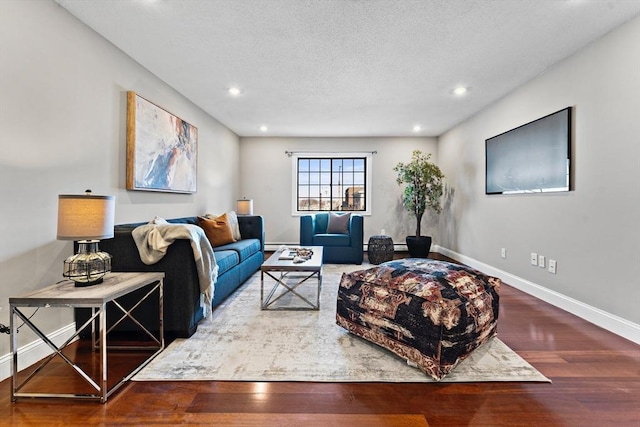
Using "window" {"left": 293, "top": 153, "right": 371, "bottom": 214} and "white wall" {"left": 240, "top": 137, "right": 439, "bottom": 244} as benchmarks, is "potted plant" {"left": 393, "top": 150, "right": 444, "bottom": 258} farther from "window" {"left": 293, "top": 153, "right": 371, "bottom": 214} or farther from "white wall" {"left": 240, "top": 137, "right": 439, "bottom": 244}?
"window" {"left": 293, "top": 153, "right": 371, "bottom": 214}

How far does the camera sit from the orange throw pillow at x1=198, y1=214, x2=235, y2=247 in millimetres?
3709

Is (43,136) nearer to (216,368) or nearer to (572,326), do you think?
(216,368)

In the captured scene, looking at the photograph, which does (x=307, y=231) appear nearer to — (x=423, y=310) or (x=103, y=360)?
(x=423, y=310)

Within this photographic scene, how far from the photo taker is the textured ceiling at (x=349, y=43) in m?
2.14

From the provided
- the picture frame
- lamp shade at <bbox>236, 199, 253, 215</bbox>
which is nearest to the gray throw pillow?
lamp shade at <bbox>236, 199, 253, 215</bbox>

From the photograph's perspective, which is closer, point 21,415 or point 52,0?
point 21,415

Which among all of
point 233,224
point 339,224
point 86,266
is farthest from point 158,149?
point 339,224

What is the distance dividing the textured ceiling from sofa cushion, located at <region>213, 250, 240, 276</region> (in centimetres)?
197

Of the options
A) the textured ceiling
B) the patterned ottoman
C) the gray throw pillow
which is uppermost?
the textured ceiling

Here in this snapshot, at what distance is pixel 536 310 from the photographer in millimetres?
2820

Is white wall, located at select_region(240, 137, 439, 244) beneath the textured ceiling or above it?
beneath

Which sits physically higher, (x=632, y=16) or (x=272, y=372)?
(x=632, y=16)

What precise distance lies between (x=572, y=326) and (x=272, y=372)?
2.54 meters

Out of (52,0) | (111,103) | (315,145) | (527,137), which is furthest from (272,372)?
(315,145)
